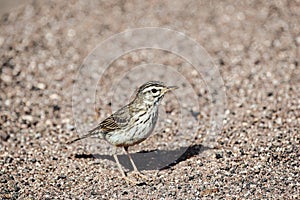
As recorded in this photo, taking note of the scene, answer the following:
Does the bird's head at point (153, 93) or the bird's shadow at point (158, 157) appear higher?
the bird's head at point (153, 93)

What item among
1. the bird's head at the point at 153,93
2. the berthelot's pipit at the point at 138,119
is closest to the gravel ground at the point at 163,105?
the berthelot's pipit at the point at 138,119

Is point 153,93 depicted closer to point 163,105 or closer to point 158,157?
point 158,157

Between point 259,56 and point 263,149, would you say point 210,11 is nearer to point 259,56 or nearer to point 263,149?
point 259,56

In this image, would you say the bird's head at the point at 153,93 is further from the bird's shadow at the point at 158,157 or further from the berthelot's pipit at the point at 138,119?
the bird's shadow at the point at 158,157

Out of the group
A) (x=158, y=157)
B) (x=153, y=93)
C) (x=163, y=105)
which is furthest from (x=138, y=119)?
(x=163, y=105)

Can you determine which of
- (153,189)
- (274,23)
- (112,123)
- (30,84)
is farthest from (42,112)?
(274,23)

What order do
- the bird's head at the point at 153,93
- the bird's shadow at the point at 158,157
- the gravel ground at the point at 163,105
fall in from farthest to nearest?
1. the bird's shadow at the point at 158,157
2. the bird's head at the point at 153,93
3. the gravel ground at the point at 163,105
